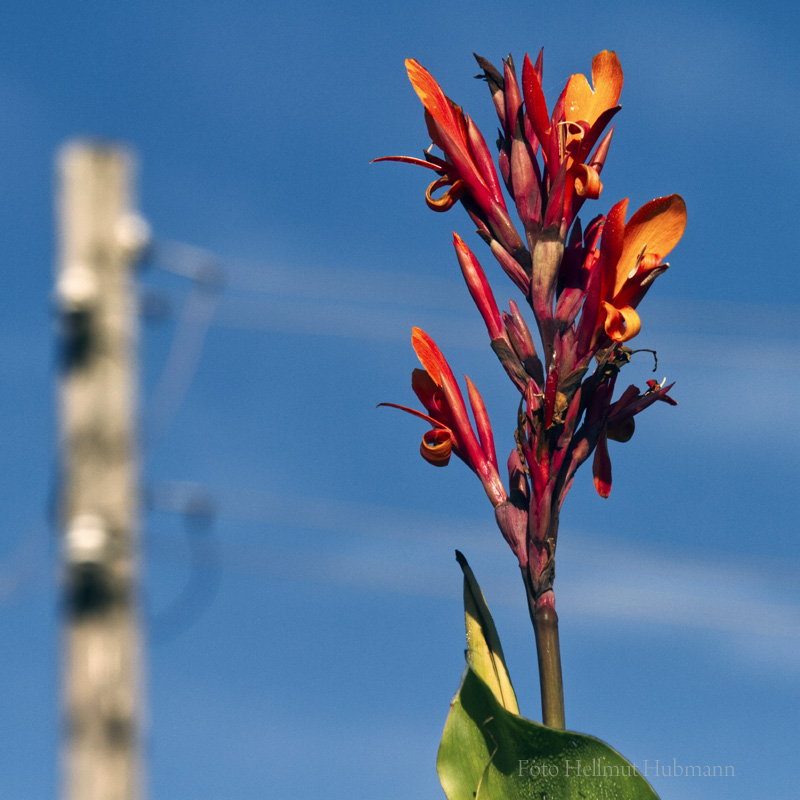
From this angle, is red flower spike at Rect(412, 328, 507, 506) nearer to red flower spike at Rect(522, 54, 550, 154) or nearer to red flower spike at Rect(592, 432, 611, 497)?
red flower spike at Rect(592, 432, 611, 497)

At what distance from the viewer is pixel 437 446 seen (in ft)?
8.51


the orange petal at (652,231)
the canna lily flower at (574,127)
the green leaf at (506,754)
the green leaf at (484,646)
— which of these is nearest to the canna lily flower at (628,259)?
the orange petal at (652,231)

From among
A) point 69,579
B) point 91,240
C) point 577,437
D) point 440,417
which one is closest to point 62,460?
point 69,579

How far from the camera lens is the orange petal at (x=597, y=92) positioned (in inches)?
107

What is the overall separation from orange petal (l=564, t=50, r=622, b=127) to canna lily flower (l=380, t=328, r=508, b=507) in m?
0.67

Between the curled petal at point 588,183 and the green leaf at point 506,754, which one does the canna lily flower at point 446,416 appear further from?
the curled petal at point 588,183

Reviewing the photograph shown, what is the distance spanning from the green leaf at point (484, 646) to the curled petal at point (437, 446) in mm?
254

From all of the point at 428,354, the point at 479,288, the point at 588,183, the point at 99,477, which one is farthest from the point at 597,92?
the point at 99,477

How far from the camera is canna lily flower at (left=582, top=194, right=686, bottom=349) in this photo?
8.07 ft

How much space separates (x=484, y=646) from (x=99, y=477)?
1.43 metres

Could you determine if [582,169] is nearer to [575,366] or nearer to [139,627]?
[575,366]

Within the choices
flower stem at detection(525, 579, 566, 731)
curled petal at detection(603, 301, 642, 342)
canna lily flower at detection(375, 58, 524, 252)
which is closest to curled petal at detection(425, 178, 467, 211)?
canna lily flower at detection(375, 58, 524, 252)

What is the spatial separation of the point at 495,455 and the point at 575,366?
0.30 metres

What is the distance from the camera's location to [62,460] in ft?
11.0
